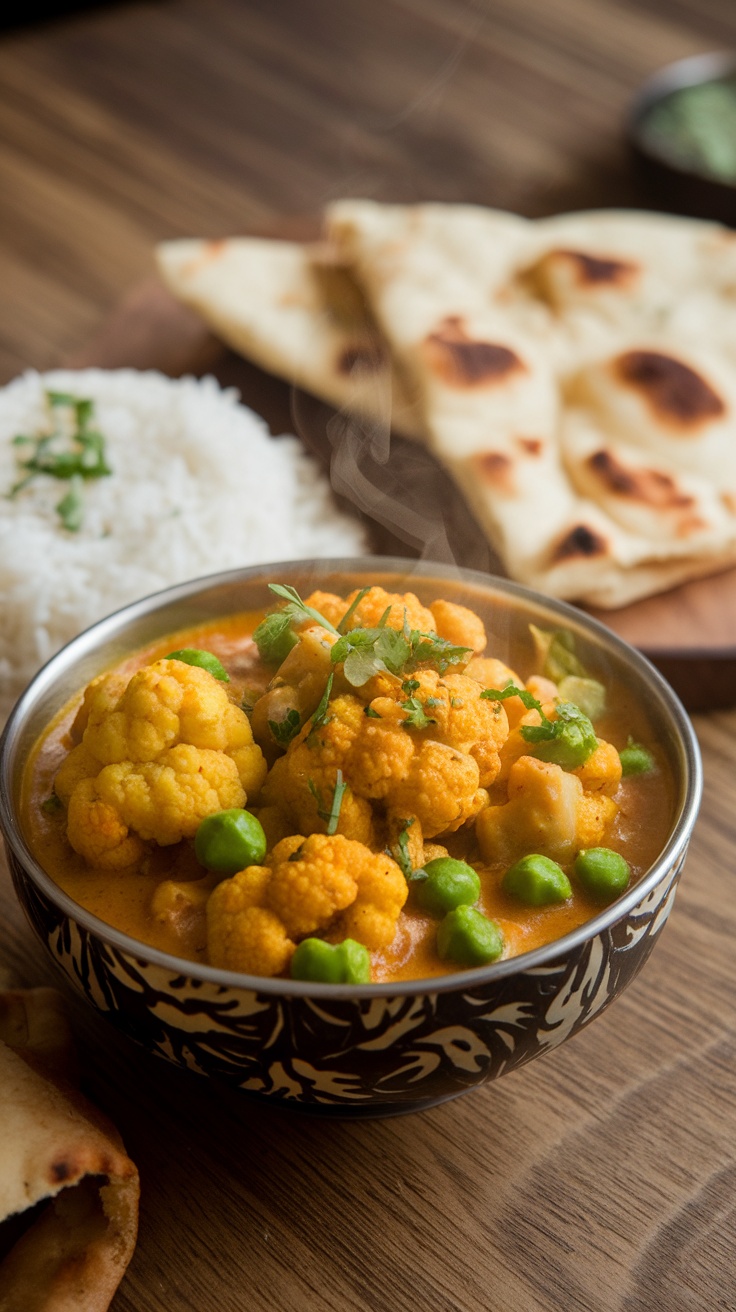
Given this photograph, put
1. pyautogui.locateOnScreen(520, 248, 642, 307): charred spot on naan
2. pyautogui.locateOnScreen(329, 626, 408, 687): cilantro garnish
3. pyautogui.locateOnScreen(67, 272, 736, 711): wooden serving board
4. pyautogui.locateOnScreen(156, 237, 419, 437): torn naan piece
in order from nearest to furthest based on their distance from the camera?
pyautogui.locateOnScreen(329, 626, 408, 687): cilantro garnish
pyautogui.locateOnScreen(67, 272, 736, 711): wooden serving board
pyautogui.locateOnScreen(156, 237, 419, 437): torn naan piece
pyautogui.locateOnScreen(520, 248, 642, 307): charred spot on naan

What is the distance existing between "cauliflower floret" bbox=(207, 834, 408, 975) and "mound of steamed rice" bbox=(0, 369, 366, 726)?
3.89 ft

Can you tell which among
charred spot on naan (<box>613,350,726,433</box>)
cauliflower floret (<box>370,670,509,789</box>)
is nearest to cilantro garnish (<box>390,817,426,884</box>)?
cauliflower floret (<box>370,670,509,789</box>)

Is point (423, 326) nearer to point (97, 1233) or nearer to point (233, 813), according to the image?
point (233, 813)

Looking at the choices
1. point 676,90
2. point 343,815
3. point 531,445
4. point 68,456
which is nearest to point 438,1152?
point 343,815

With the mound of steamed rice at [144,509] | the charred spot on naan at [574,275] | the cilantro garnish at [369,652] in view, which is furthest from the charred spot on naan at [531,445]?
the cilantro garnish at [369,652]

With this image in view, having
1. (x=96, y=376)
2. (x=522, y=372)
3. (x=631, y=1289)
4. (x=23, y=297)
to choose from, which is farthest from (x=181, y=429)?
(x=631, y=1289)

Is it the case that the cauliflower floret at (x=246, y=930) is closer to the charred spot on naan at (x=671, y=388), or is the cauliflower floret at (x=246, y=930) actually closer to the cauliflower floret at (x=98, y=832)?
the cauliflower floret at (x=98, y=832)

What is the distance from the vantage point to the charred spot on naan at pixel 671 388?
279 cm

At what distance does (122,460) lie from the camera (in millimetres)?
2777

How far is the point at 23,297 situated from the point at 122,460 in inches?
42.5

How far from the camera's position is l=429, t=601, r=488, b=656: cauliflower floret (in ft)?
5.66

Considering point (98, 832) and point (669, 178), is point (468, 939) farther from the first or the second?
point (669, 178)

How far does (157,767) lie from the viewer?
1464 mm

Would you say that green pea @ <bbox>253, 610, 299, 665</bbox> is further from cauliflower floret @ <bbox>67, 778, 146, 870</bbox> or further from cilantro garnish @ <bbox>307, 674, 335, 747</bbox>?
cauliflower floret @ <bbox>67, 778, 146, 870</bbox>
